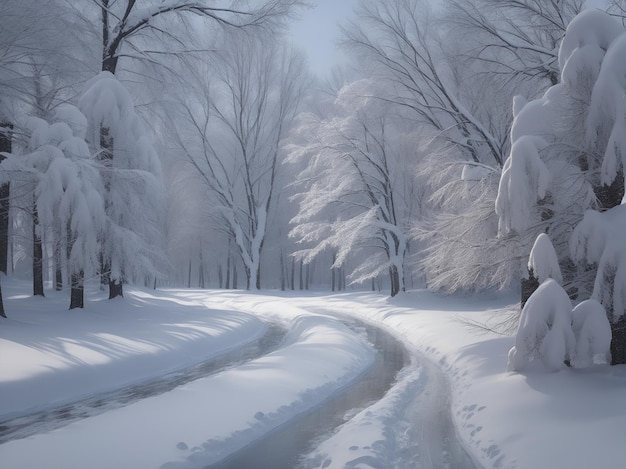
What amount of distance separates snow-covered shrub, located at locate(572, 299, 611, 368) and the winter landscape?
0.10ft

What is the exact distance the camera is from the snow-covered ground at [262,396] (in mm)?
4980

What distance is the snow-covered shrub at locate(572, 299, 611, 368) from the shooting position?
5.87 m

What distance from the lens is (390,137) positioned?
2459cm

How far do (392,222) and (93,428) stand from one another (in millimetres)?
19135

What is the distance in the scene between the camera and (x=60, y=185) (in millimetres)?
11227

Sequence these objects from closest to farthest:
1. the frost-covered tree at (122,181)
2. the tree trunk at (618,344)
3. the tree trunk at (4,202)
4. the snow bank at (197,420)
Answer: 1. the snow bank at (197,420)
2. the tree trunk at (618,344)
3. the tree trunk at (4,202)
4. the frost-covered tree at (122,181)

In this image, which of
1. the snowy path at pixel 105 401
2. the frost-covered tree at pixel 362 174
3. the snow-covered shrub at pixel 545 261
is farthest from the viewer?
the frost-covered tree at pixel 362 174

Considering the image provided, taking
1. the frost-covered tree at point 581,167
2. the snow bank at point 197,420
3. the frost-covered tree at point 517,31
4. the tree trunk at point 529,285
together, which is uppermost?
the frost-covered tree at point 517,31

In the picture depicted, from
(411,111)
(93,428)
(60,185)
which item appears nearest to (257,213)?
(411,111)

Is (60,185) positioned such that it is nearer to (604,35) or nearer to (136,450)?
(136,450)

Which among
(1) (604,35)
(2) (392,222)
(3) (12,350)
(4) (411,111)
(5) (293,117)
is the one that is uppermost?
(5) (293,117)

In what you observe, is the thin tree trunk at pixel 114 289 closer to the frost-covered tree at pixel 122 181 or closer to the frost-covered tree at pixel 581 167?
the frost-covered tree at pixel 122 181

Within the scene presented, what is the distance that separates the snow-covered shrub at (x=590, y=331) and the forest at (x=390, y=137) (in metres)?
0.30

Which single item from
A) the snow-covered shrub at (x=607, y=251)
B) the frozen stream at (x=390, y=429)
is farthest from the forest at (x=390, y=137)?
→ the frozen stream at (x=390, y=429)
